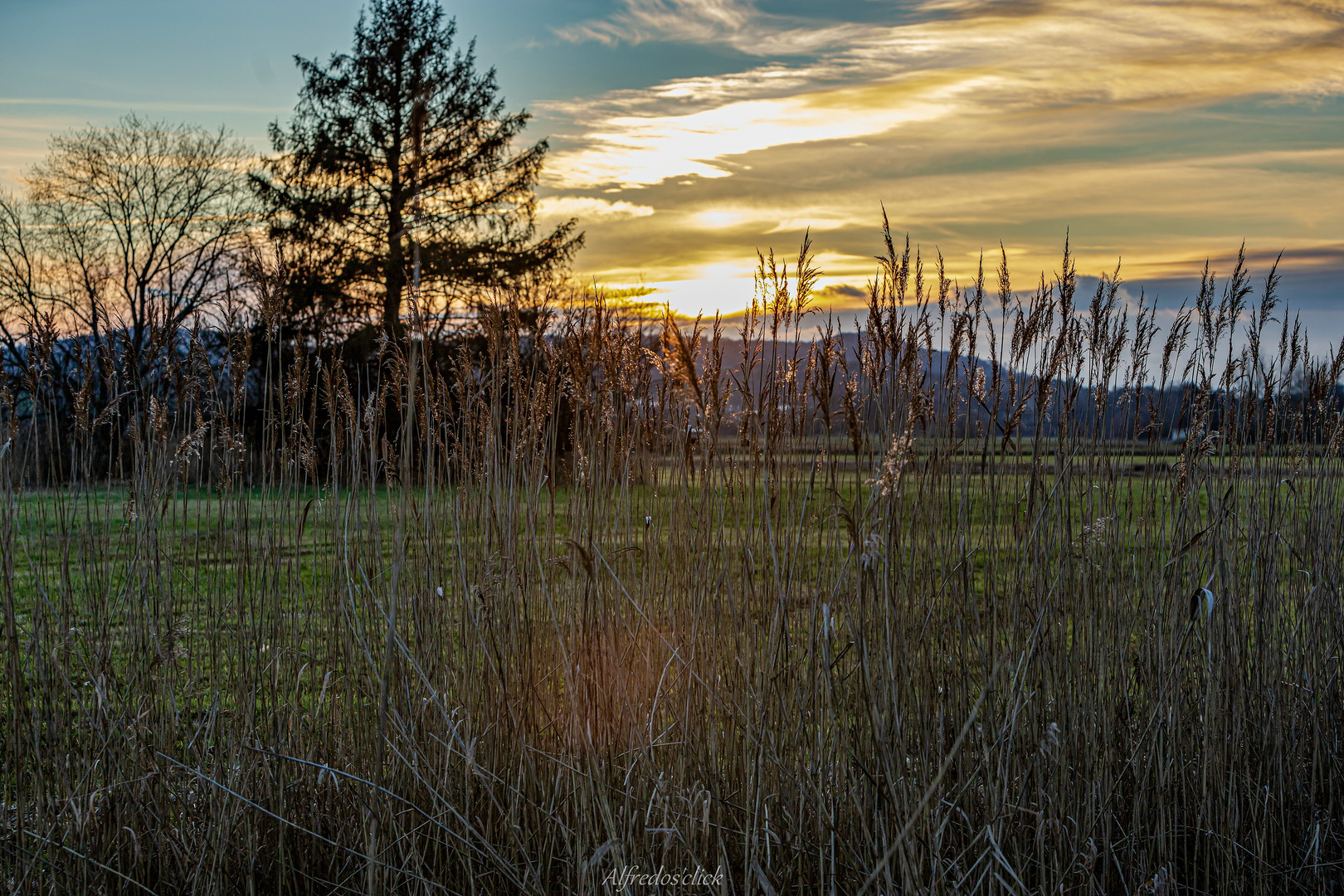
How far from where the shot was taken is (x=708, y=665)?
2.16 metres

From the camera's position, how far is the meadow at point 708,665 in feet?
6.02

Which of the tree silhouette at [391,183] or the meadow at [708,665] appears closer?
the meadow at [708,665]

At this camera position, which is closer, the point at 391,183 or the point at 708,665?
the point at 708,665

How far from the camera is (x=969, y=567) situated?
7.38 feet

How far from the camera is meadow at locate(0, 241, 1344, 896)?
1.84m

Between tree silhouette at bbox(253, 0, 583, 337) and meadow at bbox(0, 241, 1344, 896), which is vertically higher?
tree silhouette at bbox(253, 0, 583, 337)

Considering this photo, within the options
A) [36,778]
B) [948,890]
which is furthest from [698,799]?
[36,778]

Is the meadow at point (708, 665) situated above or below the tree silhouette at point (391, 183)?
below

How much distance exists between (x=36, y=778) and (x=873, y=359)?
2291mm

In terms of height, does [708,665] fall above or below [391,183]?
below

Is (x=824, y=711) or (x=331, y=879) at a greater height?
(x=824, y=711)

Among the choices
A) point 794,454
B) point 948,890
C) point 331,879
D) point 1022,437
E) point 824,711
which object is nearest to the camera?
point 824,711

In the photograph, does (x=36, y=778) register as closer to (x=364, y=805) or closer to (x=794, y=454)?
(x=364, y=805)

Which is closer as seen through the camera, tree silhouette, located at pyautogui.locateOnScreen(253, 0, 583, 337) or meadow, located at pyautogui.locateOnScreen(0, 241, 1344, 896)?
meadow, located at pyautogui.locateOnScreen(0, 241, 1344, 896)
